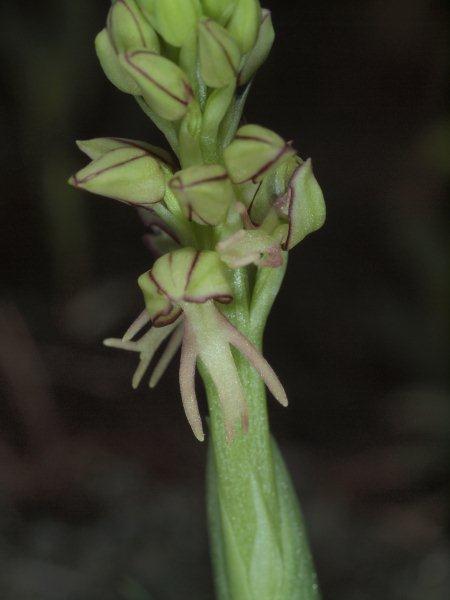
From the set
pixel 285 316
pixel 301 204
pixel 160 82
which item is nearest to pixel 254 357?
pixel 301 204

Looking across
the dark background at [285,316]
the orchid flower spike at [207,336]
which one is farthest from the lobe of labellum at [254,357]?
the dark background at [285,316]

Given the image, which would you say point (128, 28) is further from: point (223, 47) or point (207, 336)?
point (207, 336)

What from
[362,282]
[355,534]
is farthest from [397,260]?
[355,534]

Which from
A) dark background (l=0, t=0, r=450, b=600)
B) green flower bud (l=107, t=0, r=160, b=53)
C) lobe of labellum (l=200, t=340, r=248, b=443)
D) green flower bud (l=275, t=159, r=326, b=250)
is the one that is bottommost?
dark background (l=0, t=0, r=450, b=600)

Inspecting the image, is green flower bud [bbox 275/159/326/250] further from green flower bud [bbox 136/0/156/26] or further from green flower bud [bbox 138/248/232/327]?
green flower bud [bbox 136/0/156/26]

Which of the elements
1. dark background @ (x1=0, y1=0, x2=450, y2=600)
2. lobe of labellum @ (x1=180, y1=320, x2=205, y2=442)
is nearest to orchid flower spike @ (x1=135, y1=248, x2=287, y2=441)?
lobe of labellum @ (x1=180, y1=320, x2=205, y2=442)

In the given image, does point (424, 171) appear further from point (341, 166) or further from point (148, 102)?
point (148, 102)
